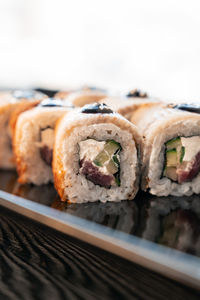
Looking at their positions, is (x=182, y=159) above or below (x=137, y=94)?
below

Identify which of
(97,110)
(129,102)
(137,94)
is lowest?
(97,110)

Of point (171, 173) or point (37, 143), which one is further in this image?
point (37, 143)

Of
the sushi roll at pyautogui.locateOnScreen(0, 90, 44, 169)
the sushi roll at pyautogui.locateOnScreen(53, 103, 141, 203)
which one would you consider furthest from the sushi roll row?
the sushi roll at pyautogui.locateOnScreen(0, 90, 44, 169)

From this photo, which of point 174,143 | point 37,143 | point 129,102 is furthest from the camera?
point 129,102

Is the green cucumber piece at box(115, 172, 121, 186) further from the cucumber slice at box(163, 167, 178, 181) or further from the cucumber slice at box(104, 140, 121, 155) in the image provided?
the cucumber slice at box(163, 167, 178, 181)

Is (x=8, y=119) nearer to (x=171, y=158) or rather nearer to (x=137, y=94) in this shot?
(x=137, y=94)

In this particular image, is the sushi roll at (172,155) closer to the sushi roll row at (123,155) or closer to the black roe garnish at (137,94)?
the sushi roll row at (123,155)

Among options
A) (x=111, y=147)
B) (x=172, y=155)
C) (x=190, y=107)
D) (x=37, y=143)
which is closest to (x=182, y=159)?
(x=172, y=155)
